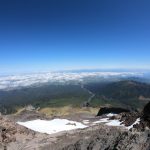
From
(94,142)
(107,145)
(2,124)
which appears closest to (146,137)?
(107,145)

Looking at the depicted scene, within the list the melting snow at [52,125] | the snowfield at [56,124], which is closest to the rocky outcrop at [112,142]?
the melting snow at [52,125]

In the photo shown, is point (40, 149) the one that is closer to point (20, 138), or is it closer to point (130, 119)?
point (20, 138)

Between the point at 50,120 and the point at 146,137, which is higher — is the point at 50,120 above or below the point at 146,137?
below

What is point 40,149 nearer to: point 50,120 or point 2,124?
point 2,124

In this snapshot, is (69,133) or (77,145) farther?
(69,133)

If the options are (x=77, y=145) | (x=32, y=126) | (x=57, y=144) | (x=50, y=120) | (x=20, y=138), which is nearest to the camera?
(x=77, y=145)

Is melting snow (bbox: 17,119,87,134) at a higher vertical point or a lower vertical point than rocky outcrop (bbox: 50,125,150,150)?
lower

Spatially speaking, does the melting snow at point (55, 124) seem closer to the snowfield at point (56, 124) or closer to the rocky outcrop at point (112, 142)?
the snowfield at point (56, 124)

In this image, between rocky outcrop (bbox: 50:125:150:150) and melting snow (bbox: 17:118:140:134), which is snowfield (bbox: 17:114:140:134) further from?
rocky outcrop (bbox: 50:125:150:150)

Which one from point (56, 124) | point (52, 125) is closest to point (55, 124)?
point (56, 124)

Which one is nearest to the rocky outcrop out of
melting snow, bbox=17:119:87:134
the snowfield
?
melting snow, bbox=17:119:87:134

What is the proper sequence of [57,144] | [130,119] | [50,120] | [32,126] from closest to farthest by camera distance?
1. [57,144]
2. [130,119]
3. [32,126]
4. [50,120]
